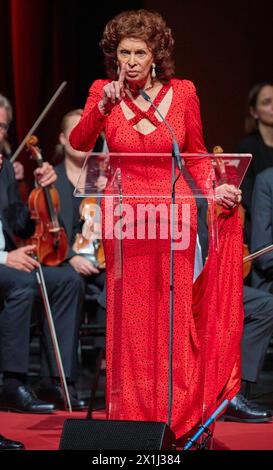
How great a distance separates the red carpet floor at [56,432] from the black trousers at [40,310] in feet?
0.86

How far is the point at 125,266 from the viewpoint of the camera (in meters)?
3.22

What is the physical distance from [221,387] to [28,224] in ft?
4.98

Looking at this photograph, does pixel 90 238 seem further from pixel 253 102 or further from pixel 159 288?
pixel 159 288

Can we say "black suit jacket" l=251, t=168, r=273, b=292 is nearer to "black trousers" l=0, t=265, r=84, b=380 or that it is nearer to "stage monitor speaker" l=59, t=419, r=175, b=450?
"black trousers" l=0, t=265, r=84, b=380

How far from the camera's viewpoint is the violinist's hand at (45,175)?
431 centimetres

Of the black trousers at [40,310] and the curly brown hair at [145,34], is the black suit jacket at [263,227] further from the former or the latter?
the curly brown hair at [145,34]

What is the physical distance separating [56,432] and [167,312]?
2.32 feet

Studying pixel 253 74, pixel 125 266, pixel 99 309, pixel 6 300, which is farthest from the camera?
pixel 253 74

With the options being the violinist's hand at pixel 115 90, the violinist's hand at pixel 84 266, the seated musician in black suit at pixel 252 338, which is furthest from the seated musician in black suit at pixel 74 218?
the violinist's hand at pixel 115 90

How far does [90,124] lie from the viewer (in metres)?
3.05

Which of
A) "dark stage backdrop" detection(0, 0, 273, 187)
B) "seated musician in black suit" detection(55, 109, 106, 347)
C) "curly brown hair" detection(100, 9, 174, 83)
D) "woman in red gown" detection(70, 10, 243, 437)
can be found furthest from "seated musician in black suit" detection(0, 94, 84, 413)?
"dark stage backdrop" detection(0, 0, 273, 187)

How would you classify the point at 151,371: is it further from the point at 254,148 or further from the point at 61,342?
the point at 254,148

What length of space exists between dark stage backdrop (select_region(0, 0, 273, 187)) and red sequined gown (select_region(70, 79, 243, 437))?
8.25 feet
